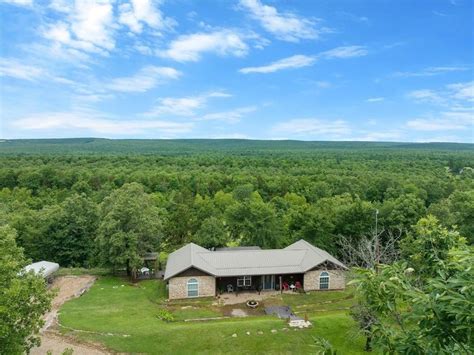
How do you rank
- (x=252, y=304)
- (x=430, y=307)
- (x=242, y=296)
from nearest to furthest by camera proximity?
(x=430, y=307), (x=252, y=304), (x=242, y=296)

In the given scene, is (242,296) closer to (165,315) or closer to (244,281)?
(244,281)

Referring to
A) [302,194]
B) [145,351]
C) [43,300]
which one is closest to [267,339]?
[145,351]

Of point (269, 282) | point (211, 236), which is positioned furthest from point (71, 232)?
point (269, 282)

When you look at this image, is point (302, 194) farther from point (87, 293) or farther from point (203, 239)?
point (87, 293)

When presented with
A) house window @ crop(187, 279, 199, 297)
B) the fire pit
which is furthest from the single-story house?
the fire pit

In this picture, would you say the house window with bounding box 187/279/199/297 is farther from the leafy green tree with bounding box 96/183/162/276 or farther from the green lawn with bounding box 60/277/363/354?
the leafy green tree with bounding box 96/183/162/276
